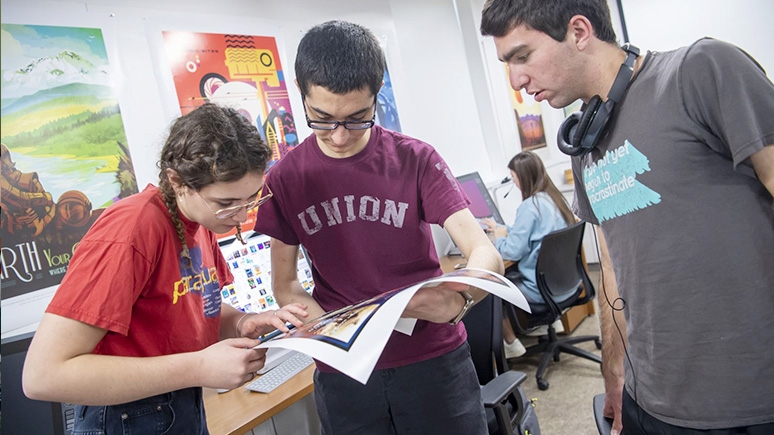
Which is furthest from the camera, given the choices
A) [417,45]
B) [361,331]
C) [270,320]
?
[417,45]

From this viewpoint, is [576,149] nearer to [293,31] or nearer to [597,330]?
[293,31]

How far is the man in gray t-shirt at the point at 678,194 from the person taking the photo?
85 centimetres

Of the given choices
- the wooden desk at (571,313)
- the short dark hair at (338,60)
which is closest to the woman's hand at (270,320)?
the short dark hair at (338,60)

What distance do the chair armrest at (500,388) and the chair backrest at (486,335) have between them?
0.31ft

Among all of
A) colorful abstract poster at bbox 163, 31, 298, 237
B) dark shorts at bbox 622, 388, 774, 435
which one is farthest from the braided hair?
colorful abstract poster at bbox 163, 31, 298, 237

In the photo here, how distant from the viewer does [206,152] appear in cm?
101

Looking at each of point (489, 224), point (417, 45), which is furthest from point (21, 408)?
point (417, 45)

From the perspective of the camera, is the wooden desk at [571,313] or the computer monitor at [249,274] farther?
the wooden desk at [571,313]

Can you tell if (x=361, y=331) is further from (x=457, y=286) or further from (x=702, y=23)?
(x=702, y=23)

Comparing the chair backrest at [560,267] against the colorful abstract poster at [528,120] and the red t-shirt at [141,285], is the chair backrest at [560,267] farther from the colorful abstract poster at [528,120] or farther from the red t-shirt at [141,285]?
the red t-shirt at [141,285]

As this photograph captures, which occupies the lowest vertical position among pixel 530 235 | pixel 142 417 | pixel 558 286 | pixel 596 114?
pixel 558 286

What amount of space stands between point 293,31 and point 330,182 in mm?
1858

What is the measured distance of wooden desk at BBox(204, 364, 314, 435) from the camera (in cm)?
143

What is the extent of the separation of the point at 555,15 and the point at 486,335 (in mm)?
1133
